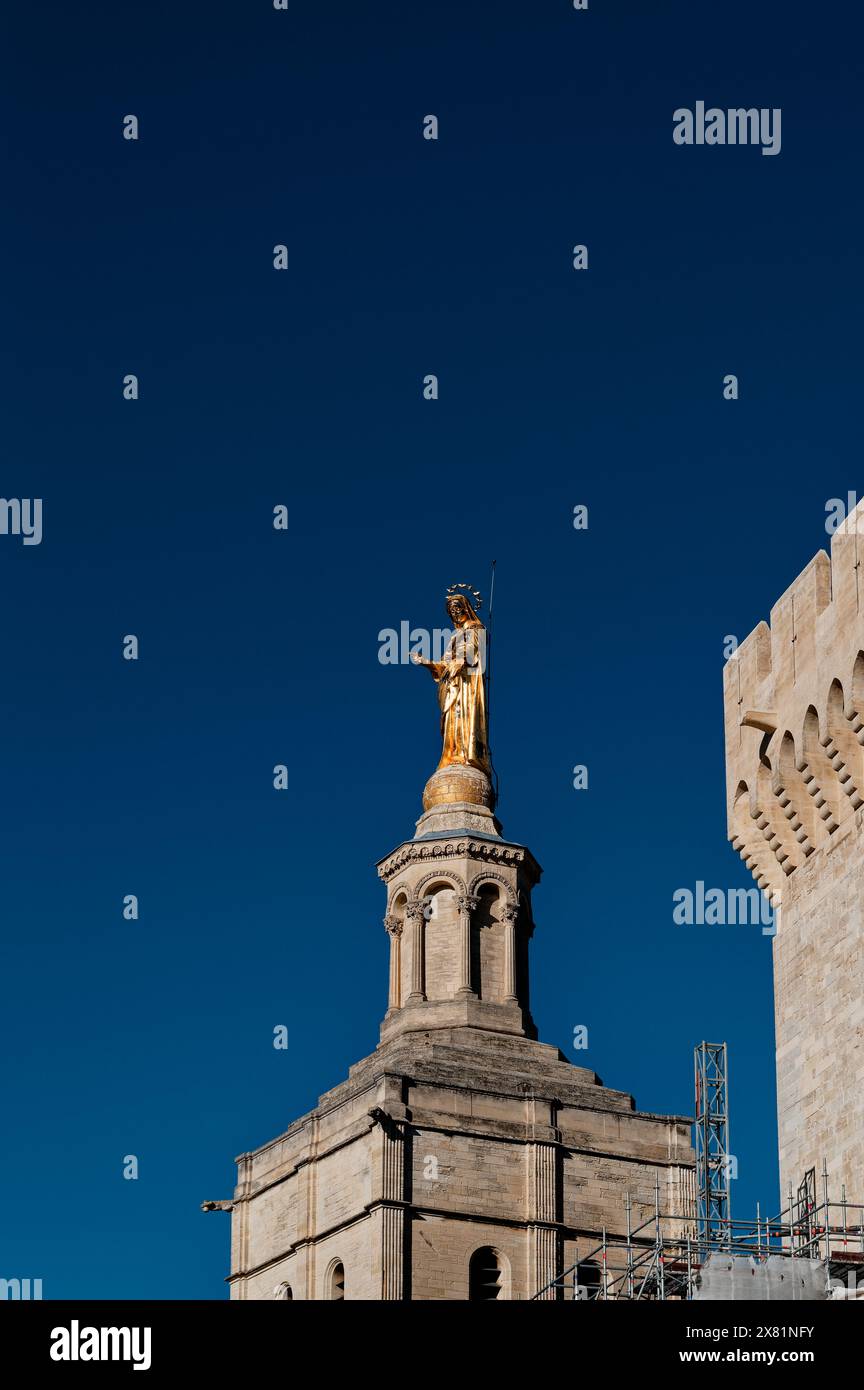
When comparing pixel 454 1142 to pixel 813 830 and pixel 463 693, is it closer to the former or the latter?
pixel 463 693

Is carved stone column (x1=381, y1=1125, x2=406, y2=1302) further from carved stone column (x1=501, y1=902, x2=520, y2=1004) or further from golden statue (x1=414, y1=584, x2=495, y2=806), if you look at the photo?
golden statue (x1=414, y1=584, x2=495, y2=806)

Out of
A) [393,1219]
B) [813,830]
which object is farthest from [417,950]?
[813,830]

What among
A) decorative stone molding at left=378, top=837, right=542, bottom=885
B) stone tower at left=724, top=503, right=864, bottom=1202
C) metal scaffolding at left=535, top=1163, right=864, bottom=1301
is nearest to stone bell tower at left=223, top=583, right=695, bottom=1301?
decorative stone molding at left=378, top=837, right=542, bottom=885

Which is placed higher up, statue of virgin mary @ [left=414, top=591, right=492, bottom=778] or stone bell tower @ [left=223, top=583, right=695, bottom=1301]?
statue of virgin mary @ [left=414, top=591, right=492, bottom=778]

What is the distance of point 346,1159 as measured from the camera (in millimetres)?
57219

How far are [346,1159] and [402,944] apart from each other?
289 inches

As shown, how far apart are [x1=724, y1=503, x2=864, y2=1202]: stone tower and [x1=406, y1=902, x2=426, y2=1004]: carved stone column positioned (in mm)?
26998

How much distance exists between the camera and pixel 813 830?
33.7 metres

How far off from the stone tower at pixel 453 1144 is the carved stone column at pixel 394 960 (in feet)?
0.17

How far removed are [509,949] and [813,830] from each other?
29229 millimetres

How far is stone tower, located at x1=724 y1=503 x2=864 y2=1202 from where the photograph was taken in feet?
104
